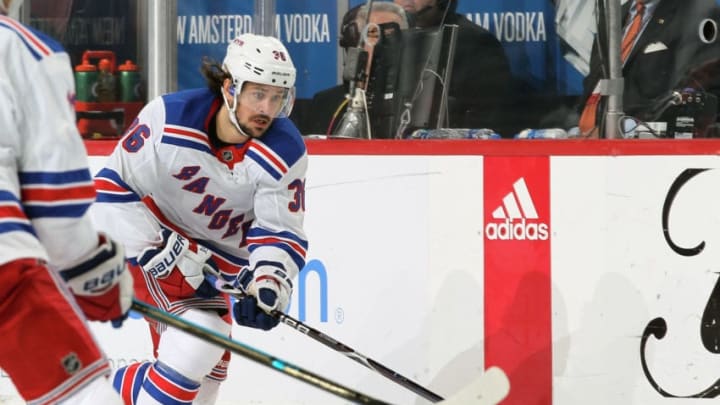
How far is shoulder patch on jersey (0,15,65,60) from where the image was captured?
6.63 ft

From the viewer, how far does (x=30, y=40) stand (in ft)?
6.66

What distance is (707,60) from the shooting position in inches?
148

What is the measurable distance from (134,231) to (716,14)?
70.4 inches

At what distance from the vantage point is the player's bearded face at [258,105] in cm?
306

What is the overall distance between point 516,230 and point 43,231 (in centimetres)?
192

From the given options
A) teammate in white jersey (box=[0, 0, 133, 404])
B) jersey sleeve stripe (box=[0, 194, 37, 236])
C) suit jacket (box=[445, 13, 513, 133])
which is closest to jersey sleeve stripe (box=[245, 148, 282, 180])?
suit jacket (box=[445, 13, 513, 133])

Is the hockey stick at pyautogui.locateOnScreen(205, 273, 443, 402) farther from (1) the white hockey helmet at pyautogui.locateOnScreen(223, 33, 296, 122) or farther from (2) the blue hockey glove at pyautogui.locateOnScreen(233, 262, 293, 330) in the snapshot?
(1) the white hockey helmet at pyautogui.locateOnScreen(223, 33, 296, 122)

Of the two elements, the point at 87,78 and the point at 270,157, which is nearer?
the point at 270,157

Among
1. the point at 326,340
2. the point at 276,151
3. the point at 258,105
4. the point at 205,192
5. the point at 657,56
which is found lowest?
the point at 326,340

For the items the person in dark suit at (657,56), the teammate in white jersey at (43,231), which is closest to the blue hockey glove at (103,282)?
the teammate in white jersey at (43,231)

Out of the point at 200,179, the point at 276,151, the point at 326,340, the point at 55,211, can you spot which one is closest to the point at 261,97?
the point at 276,151

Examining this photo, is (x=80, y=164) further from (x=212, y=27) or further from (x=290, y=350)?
(x=212, y=27)

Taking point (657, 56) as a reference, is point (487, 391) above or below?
below

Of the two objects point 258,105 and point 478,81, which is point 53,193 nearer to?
point 258,105
